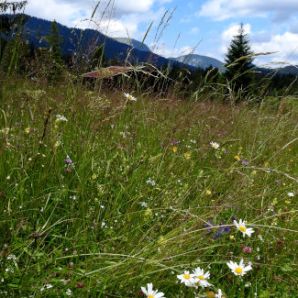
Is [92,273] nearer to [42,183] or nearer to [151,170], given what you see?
[42,183]

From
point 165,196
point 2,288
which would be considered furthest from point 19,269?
point 165,196

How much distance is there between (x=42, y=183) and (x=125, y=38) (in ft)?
4.04

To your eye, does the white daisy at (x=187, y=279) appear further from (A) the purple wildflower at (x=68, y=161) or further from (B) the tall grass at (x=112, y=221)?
(A) the purple wildflower at (x=68, y=161)

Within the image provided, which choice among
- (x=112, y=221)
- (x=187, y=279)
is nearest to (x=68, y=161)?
(x=112, y=221)

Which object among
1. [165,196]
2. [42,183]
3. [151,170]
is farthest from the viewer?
[151,170]

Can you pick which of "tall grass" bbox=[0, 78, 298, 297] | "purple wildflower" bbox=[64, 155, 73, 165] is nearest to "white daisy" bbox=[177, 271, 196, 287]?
"tall grass" bbox=[0, 78, 298, 297]

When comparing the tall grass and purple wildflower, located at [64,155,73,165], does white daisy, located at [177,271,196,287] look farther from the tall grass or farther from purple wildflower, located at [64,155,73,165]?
purple wildflower, located at [64,155,73,165]

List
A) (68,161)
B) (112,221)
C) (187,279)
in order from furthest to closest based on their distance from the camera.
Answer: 1. (68,161)
2. (112,221)
3. (187,279)

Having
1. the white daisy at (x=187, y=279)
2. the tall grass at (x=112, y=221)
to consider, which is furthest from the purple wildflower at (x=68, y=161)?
the white daisy at (x=187, y=279)

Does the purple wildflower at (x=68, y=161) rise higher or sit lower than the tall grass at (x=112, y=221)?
higher

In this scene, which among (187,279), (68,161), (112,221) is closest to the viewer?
(187,279)

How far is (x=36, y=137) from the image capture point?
7.24 ft

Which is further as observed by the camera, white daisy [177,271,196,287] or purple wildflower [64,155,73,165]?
purple wildflower [64,155,73,165]

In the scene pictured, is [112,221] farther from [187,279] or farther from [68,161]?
[187,279]
